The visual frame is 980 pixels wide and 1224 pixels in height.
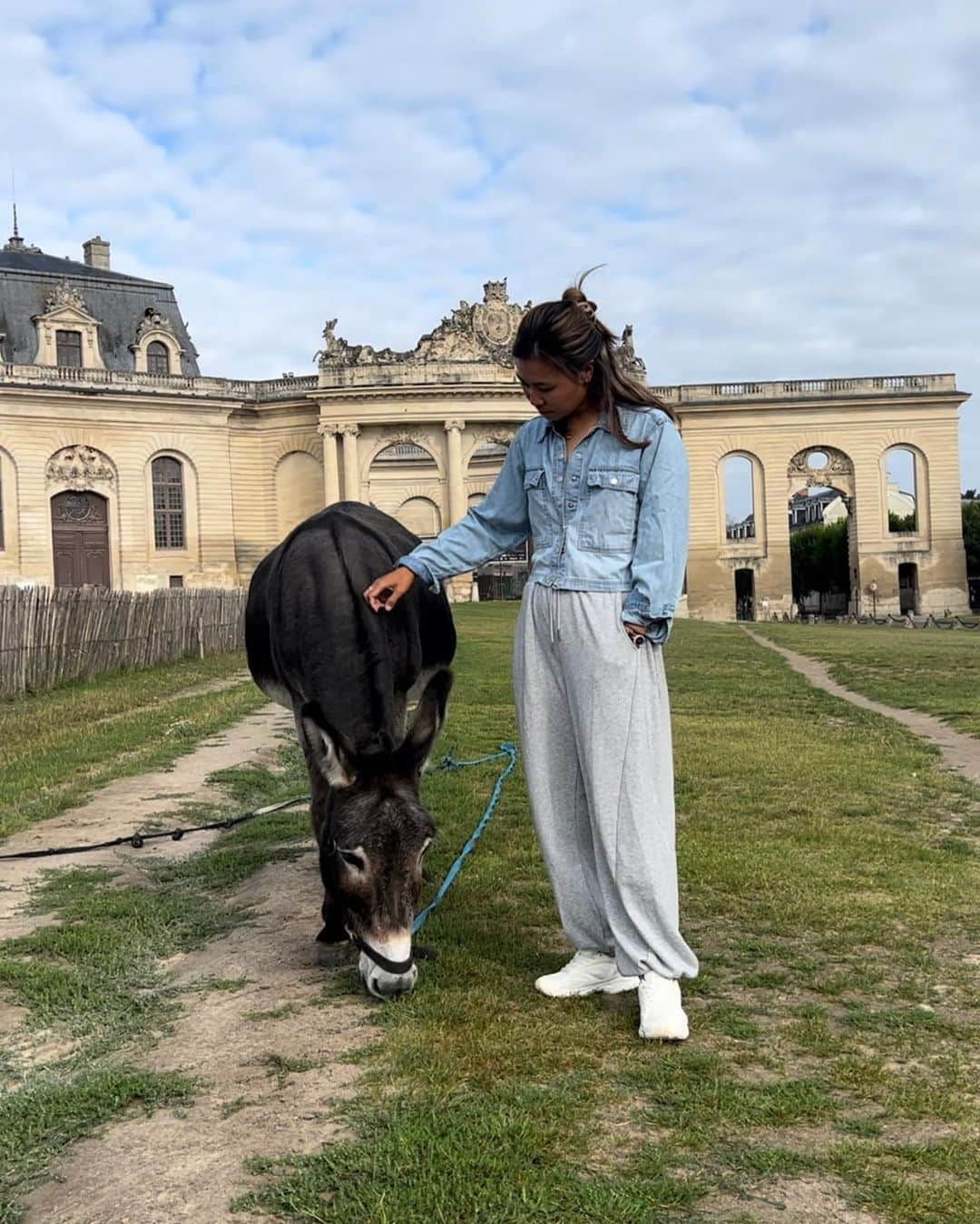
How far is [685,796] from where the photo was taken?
8.38 metres

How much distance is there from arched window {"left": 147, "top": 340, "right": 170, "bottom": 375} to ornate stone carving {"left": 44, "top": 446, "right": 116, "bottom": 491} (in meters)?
4.95

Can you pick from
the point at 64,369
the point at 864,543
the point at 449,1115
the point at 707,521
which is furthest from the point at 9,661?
the point at 864,543

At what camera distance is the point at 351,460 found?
5588cm

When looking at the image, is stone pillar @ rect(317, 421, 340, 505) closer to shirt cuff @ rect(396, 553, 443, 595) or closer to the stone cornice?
the stone cornice

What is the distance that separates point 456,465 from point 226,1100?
5362 centimetres

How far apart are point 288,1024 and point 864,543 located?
61.7 meters

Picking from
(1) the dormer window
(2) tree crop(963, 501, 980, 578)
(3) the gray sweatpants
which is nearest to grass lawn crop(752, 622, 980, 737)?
(3) the gray sweatpants

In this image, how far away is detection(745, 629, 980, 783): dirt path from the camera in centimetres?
1039

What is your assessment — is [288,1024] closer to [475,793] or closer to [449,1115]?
[449,1115]

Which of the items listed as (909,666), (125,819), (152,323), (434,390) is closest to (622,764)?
(125,819)

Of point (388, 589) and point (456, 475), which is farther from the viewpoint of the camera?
point (456, 475)

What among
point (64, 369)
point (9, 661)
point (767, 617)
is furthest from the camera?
point (767, 617)

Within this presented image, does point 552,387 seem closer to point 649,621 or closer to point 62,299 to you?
point 649,621

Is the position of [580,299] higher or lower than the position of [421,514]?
lower
